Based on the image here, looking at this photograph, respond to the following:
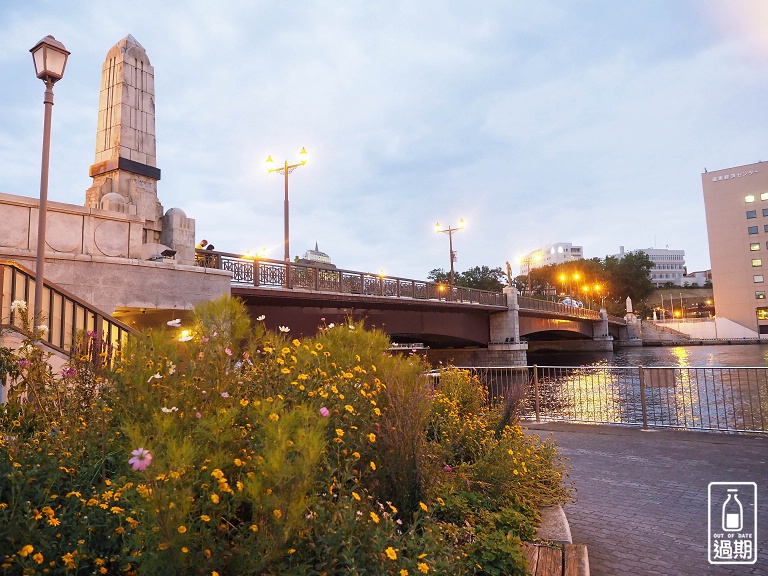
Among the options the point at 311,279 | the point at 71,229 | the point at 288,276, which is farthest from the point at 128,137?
the point at 311,279

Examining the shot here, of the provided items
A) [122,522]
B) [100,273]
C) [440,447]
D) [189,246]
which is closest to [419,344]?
[189,246]

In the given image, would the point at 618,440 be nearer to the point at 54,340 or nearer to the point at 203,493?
the point at 203,493

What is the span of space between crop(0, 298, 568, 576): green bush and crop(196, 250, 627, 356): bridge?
291 centimetres

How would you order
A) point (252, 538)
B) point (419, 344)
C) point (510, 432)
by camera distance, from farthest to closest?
point (419, 344) → point (510, 432) → point (252, 538)

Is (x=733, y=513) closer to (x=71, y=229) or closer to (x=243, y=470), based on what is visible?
(x=243, y=470)

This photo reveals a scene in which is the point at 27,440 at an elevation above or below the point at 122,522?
above

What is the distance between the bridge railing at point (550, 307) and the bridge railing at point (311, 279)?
14.1 metres

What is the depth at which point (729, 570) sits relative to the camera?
13.2ft

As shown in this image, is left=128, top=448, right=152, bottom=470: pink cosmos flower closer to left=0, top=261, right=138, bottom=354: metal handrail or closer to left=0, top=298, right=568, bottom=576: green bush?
left=0, top=298, right=568, bottom=576: green bush

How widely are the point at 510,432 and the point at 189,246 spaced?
10995mm

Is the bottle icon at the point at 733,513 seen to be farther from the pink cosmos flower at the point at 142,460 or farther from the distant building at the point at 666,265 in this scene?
the distant building at the point at 666,265

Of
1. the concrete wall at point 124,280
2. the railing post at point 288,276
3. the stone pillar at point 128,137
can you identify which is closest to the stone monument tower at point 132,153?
the stone pillar at point 128,137

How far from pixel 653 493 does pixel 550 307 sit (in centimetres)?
4553

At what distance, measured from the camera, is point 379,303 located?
930 inches
